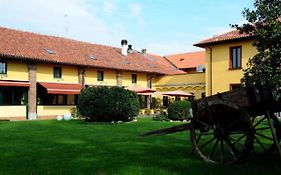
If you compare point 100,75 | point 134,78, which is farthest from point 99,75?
point 134,78

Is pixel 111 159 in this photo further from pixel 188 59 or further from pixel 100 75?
pixel 188 59

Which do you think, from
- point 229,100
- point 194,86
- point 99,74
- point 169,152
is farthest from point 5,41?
point 229,100

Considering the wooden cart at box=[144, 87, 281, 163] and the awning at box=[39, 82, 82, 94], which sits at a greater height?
the awning at box=[39, 82, 82, 94]

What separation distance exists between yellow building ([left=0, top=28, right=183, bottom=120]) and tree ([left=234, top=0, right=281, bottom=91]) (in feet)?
78.1

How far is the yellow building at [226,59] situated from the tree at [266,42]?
21347mm

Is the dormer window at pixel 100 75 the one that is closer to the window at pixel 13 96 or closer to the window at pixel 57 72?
the window at pixel 57 72

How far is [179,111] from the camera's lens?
83.4 ft

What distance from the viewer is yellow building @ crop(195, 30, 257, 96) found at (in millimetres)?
29031

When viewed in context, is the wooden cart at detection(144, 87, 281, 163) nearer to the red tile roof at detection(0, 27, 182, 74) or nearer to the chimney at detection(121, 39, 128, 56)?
the red tile roof at detection(0, 27, 182, 74)

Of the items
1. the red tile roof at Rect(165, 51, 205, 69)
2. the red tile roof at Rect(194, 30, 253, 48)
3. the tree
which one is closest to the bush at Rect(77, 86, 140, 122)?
the red tile roof at Rect(194, 30, 253, 48)

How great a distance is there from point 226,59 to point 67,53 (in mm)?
14495

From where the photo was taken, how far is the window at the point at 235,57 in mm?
29663

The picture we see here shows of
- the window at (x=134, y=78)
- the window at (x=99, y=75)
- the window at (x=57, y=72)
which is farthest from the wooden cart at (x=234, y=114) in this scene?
the window at (x=134, y=78)

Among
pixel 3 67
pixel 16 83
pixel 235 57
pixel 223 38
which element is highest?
pixel 223 38
